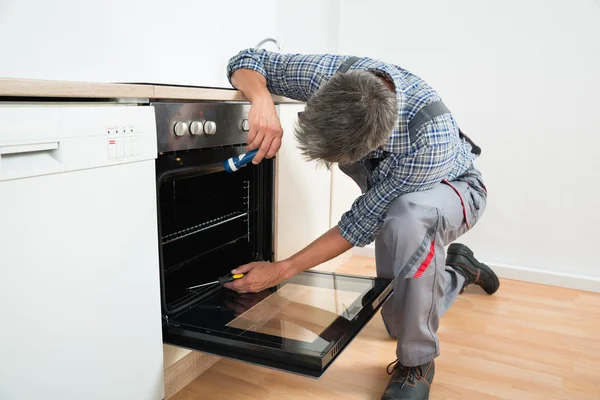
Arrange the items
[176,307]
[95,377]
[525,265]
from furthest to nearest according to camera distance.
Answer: [525,265], [176,307], [95,377]

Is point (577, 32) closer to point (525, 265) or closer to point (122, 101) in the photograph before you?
point (525, 265)

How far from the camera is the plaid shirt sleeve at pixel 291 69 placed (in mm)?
1387

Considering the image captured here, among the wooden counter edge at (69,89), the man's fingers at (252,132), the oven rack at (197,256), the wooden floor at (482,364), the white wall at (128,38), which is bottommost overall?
the wooden floor at (482,364)

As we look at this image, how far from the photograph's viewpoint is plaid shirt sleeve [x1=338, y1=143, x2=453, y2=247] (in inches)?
51.2

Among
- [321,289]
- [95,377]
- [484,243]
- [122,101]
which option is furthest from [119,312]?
[484,243]

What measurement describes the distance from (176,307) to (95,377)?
→ 28 centimetres

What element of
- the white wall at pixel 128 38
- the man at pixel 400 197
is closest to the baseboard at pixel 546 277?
the man at pixel 400 197

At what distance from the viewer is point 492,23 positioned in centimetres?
213

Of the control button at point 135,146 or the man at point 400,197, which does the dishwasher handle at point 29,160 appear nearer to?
the control button at point 135,146

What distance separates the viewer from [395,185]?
1348 millimetres

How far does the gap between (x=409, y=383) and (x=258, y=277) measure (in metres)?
0.50

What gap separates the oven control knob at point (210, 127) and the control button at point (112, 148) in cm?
29

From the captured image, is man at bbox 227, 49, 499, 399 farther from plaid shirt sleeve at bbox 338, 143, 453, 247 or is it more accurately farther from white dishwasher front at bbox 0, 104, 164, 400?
white dishwasher front at bbox 0, 104, 164, 400

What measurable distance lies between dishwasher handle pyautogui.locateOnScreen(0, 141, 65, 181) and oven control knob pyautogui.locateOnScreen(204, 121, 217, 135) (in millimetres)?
414
